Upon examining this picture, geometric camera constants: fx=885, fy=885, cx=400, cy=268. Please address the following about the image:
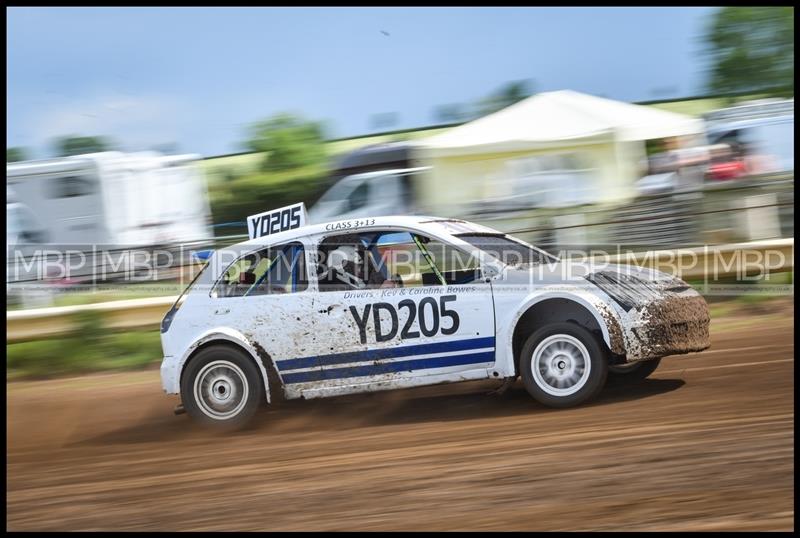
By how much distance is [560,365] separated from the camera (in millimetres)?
6742

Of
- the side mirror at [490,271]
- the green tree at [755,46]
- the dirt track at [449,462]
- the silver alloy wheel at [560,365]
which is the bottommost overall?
the dirt track at [449,462]

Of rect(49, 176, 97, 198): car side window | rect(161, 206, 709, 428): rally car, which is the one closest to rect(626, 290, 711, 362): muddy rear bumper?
rect(161, 206, 709, 428): rally car

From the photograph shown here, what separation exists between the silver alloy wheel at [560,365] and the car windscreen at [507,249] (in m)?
0.77

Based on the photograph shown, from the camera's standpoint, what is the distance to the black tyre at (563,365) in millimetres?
6652

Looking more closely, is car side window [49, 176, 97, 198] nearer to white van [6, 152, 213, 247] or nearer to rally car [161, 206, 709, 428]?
white van [6, 152, 213, 247]

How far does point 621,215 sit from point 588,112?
380cm

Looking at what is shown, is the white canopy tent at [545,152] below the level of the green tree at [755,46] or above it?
below

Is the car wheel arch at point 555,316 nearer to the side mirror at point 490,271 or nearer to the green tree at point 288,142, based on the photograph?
the side mirror at point 490,271

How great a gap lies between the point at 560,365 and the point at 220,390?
2.78 metres

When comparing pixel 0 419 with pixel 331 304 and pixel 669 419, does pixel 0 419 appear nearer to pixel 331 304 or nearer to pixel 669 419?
pixel 331 304

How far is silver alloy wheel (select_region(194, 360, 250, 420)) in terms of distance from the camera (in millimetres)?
7277

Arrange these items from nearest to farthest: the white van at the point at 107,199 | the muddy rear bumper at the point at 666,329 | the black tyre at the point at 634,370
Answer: the muddy rear bumper at the point at 666,329
the black tyre at the point at 634,370
the white van at the point at 107,199

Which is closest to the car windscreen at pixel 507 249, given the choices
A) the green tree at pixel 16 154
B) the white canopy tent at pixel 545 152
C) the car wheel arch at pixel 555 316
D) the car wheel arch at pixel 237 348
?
the car wheel arch at pixel 555 316

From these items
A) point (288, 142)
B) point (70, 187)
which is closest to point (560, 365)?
point (70, 187)
